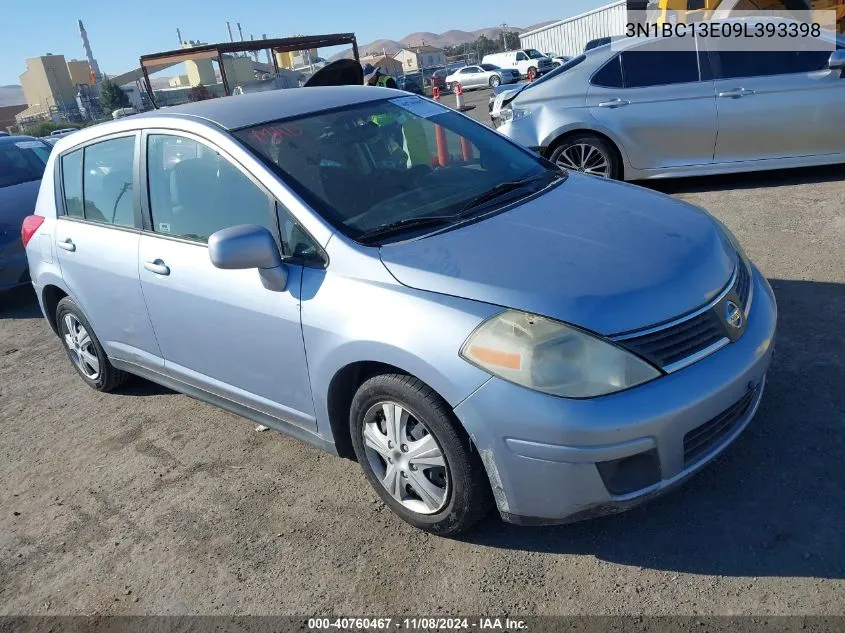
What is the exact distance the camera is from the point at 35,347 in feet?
19.1

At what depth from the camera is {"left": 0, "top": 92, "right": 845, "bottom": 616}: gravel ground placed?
7.94 feet

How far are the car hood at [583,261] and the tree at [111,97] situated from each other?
198 feet

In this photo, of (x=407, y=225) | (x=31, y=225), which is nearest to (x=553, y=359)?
(x=407, y=225)

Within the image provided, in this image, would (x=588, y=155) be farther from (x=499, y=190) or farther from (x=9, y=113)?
(x=9, y=113)

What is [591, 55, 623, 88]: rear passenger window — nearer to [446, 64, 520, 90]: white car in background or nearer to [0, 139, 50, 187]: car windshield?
[0, 139, 50, 187]: car windshield

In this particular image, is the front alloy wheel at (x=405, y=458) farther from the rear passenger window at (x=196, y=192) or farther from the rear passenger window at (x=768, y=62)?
the rear passenger window at (x=768, y=62)

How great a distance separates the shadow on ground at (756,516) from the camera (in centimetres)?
243

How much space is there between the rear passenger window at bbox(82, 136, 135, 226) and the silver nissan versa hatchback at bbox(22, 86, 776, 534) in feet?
0.06

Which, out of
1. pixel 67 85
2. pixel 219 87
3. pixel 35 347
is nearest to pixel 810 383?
pixel 35 347

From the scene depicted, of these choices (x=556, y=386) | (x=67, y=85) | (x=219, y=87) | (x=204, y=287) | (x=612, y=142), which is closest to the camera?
(x=556, y=386)

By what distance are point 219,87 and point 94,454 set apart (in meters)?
9.77

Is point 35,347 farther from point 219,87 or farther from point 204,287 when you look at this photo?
point 219,87

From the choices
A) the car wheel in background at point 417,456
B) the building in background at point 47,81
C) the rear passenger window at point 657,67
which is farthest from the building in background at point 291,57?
the building in background at point 47,81

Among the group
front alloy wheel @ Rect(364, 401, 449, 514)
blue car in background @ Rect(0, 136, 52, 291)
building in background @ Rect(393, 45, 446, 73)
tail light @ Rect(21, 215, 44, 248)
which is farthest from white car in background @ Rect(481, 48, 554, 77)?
building in background @ Rect(393, 45, 446, 73)
